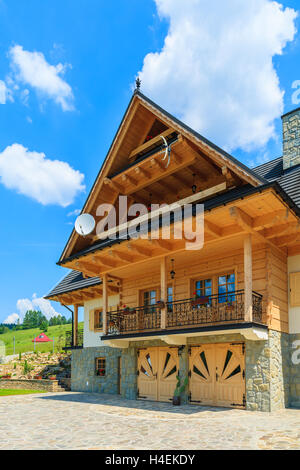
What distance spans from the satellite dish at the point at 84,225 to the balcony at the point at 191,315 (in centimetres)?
323

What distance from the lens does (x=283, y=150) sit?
14.6 meters

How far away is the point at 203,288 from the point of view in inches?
533

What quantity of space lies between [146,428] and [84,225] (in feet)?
27.3

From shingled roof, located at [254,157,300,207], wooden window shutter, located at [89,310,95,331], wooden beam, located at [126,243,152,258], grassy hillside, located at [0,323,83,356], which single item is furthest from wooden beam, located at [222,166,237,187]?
grassy hillside, located at [0,323,83,356]

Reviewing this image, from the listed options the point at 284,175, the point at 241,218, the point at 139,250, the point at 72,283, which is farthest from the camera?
the point at 72,283

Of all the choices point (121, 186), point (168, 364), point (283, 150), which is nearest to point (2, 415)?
point (168, 364)

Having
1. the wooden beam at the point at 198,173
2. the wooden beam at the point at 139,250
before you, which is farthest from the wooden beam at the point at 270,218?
the wooden beam at the point at 139,250

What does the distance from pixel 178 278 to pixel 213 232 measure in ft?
10.4

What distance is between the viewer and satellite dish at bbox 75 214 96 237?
15086 millimetres

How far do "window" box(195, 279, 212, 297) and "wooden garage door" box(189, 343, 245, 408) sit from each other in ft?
5.72

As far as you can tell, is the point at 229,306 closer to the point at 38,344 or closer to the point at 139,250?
the point at 139,250

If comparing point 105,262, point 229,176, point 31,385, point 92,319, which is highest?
point 229,176

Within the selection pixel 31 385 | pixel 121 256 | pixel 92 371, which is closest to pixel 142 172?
pixel 121 256
